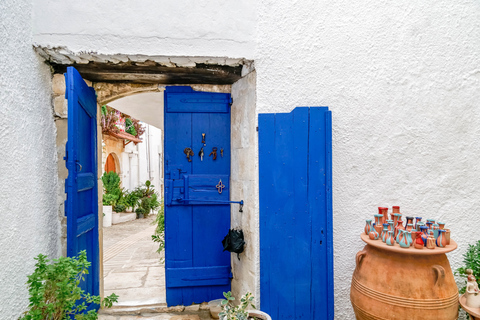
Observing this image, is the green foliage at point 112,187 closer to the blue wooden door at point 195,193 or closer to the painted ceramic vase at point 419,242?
the blue wooden door at point 195,193

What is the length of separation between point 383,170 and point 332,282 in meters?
1.00

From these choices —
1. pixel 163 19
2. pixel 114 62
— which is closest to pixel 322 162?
pixel 163 19

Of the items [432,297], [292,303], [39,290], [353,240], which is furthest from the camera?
[353,240]

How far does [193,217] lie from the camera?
2951mm

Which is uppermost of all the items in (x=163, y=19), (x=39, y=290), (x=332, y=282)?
(x=163, y=19)

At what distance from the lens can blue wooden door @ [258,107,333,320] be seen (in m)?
2.30

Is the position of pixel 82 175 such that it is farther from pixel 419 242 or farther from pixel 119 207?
pixel 119 207

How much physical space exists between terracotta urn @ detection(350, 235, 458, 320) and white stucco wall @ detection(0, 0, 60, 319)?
231cm

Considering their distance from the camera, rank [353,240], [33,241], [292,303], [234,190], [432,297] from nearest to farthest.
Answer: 1. [432,297]
2. [33,241]
3. [292,303]
4. [353,240]
5. [234,190]

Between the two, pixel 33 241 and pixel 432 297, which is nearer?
pixel 432 297

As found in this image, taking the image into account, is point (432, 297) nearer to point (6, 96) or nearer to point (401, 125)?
point (401, 125)

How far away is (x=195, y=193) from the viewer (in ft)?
9.52

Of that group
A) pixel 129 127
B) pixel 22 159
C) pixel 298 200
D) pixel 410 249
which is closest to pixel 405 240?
pixel 410 249

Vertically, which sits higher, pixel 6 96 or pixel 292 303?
pixel 6 96
